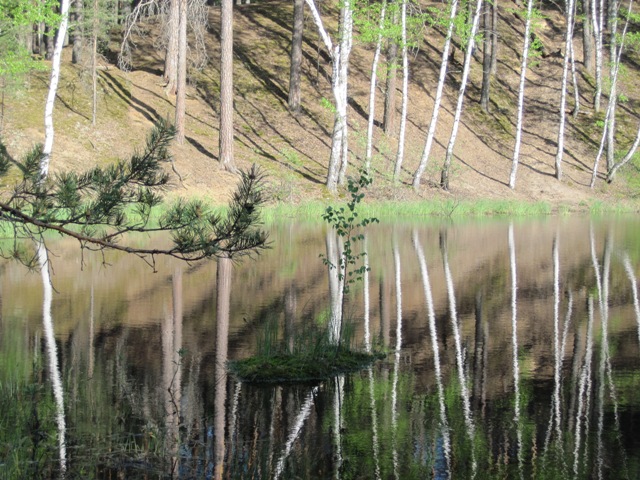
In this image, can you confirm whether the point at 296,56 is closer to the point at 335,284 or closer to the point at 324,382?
the point at 335,284

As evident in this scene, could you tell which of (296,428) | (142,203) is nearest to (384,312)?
(296,428)

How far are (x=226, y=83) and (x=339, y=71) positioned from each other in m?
4.01

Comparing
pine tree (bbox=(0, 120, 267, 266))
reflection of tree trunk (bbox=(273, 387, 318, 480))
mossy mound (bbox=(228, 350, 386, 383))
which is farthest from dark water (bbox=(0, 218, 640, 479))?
pine tree (bbox=(0, 120, 267, 266))

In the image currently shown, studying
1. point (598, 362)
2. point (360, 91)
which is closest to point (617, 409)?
point (598, 362)

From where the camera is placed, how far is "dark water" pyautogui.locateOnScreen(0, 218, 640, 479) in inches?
232

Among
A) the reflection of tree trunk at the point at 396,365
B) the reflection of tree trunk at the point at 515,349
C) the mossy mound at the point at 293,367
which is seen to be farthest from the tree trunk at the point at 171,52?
the mossy mound at the point at 293,367

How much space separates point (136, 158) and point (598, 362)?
5.40m

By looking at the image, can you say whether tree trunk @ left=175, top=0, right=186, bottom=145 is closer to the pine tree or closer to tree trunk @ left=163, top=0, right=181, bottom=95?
tree trunk @ left=163, top=0, right=181, bottom=95

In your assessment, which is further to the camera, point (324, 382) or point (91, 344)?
point (91, 344)

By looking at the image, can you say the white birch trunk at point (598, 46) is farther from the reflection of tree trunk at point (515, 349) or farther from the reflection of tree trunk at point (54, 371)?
the reflection of tree trunk at point (54, 371)

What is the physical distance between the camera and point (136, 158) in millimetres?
6617

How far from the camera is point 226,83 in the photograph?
2964cm

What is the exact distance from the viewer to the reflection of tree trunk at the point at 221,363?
599cm

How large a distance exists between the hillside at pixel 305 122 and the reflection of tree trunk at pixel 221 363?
12848 millimetres
